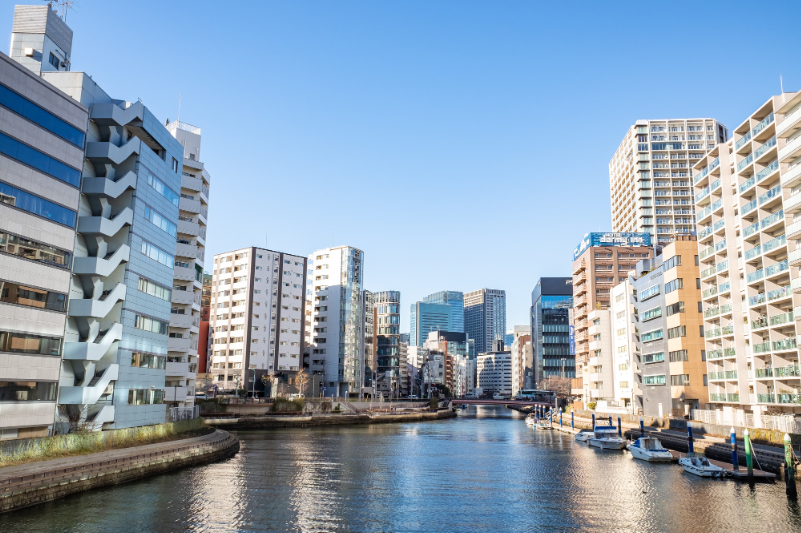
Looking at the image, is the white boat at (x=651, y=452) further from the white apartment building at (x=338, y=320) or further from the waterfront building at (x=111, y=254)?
the white apartment building at (x=338, y=320)

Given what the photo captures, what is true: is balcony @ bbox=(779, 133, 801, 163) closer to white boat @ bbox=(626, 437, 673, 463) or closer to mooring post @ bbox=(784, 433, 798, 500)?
white boat @ bbox=(626, 437, 673, 463)

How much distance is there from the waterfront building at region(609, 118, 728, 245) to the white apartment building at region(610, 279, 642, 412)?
59114 millimetres

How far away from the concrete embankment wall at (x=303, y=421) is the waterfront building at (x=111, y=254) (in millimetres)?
43371

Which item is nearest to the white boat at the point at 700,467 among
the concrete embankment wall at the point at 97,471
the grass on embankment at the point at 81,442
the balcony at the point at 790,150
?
the balcony at the point at 790,150

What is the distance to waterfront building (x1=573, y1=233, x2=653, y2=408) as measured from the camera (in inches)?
6191

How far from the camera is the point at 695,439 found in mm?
63031

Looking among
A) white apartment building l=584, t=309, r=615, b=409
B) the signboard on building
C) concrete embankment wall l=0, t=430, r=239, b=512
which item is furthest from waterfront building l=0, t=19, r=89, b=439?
the signboard on building

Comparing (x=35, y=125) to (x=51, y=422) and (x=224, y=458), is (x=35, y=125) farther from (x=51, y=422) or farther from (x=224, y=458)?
(x=224, y=458)

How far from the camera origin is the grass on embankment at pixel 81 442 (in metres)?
38.9

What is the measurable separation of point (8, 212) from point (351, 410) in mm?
109774

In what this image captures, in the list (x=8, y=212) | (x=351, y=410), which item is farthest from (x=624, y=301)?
(x=8, y=212)

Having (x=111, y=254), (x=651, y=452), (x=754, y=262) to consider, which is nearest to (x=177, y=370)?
(x=111, y=254)

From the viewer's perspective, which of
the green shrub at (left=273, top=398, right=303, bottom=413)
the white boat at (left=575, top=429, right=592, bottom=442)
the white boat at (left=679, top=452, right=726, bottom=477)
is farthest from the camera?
the green shrub at (left=273, top=398, right=303, bottom=413)

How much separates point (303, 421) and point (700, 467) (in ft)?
271
